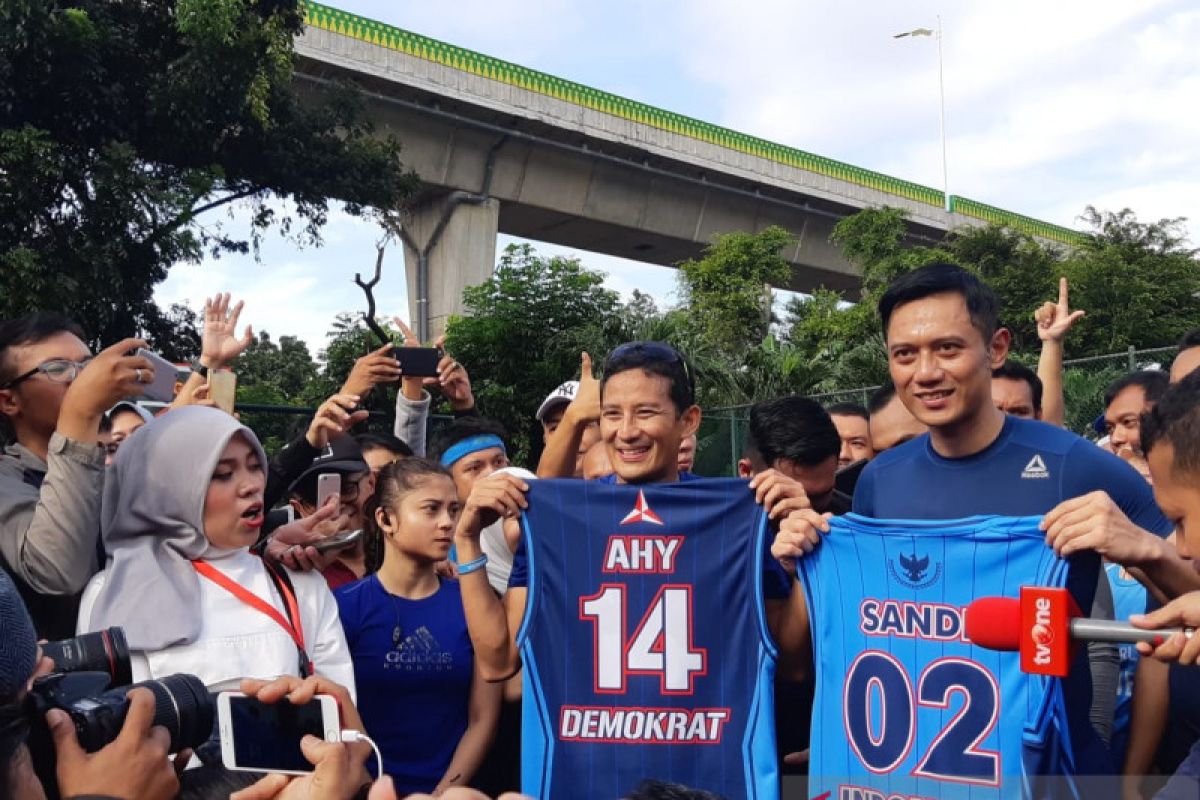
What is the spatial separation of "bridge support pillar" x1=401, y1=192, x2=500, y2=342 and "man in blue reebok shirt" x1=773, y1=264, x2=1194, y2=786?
23.0m

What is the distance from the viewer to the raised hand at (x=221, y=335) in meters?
4.42

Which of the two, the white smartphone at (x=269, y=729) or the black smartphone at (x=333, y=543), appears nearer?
the white smartphone at (x=269, y=729)

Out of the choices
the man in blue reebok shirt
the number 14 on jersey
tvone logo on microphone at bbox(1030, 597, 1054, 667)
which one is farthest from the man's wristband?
tvone logo on microphone at bbox(1030, 597, 1054, 667)

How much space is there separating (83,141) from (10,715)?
46.9ft

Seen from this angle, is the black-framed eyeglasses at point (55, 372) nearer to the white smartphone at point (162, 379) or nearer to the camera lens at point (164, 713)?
the white smartphone at point (162, 379)

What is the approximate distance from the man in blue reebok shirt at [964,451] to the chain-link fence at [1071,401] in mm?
6511

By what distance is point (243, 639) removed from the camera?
9.64ft

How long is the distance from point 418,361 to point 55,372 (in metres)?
2.01

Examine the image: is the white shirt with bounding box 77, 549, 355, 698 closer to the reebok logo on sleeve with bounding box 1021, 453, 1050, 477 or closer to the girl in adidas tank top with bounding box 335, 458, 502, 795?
the girl in adidas tank top with bounding box 335, 458, 502, 795

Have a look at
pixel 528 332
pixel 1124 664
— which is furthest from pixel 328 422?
pixel 528 332

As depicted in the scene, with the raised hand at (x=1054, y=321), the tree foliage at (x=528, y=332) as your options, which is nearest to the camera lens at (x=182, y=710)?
the raised hand at (x=1054, y=321)

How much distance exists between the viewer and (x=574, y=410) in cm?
420

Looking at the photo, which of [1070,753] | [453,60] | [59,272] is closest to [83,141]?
[59,272]

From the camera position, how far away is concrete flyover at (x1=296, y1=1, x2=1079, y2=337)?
22.9 meters
